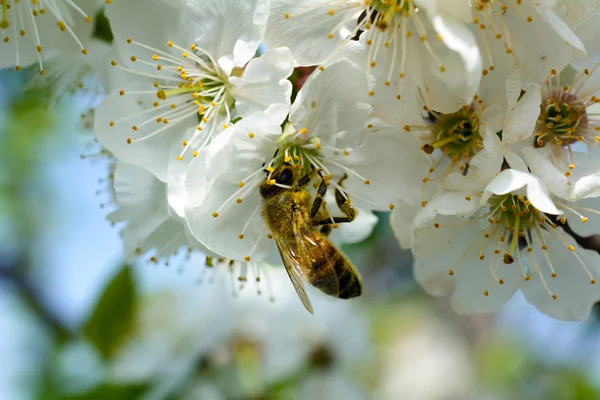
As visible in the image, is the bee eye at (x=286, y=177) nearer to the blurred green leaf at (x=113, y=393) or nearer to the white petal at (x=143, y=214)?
the white petal at (x=143, y=214)

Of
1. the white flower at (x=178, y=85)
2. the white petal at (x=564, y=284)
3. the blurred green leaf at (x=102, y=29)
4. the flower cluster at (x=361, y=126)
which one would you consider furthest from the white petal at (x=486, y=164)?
the blurred green leaf at (x=102, y=29)

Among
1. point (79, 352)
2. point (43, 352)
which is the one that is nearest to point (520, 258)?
point (79, 352)

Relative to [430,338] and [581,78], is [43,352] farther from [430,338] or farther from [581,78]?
[430,338]

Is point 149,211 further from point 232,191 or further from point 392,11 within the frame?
point 392,11

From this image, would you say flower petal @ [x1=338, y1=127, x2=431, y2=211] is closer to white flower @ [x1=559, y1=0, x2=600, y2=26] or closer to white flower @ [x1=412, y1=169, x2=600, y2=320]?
white flower @ [x1=412, y1=169, x2=600, y2=320]

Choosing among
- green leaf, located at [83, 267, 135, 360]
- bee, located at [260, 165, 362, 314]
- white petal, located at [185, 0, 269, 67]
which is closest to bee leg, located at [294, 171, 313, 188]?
bee, located at [260, 165, 362, 314]
